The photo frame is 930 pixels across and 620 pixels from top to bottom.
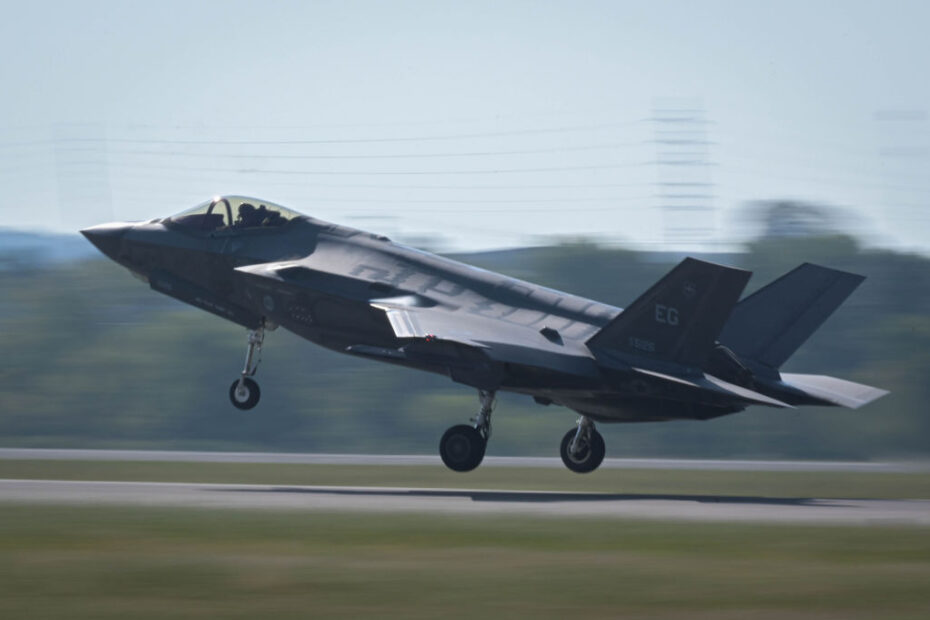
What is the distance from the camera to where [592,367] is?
24.1m

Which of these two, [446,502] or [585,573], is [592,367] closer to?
[446,502]

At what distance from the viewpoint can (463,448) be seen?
25547 millimetres

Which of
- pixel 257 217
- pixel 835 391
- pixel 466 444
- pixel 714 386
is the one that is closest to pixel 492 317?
pixel 466 444

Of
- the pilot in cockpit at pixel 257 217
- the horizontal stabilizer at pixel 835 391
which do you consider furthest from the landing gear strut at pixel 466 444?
the pilot in cockpit at pixel 257 217

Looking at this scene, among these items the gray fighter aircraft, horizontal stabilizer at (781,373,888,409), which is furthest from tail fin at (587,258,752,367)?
horizontal stabilizer at (781,373,888,409)

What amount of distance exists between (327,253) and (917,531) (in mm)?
14218

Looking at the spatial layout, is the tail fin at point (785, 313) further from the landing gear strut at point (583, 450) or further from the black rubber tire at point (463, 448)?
the black rubber tire at point (463, 448)

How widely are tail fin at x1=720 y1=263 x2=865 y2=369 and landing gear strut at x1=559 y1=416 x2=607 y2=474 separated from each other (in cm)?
381

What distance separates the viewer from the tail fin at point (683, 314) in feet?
75.0

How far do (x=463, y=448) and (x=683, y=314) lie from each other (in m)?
5.29

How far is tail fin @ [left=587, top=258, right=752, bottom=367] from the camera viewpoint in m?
22.9

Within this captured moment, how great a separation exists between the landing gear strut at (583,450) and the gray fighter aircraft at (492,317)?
0.11 ft

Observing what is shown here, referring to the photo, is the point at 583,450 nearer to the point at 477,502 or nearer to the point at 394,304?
the point at 394,304

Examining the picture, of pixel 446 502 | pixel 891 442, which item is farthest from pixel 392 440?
pixel 446 502
